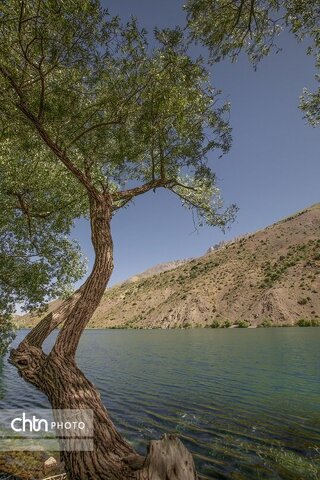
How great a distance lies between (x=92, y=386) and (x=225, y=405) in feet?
54.2

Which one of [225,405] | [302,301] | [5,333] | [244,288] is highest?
[244,288]

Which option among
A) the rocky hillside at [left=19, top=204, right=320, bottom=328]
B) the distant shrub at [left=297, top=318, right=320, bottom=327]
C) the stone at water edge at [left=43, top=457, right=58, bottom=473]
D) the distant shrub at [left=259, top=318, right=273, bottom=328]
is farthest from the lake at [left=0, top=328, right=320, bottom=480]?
the rocky hillside at [left=19, top=204, right=320, bottom=328]

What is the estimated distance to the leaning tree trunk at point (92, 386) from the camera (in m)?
4.66

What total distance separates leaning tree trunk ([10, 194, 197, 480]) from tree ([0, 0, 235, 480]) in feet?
0.06

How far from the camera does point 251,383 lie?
85.7ft

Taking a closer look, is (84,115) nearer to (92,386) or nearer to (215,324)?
(92,386)

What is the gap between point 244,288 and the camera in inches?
Answer: 4830

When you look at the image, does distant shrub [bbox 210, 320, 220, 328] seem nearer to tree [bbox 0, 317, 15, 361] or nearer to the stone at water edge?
tree [bbox 0, 317, 15, 361]

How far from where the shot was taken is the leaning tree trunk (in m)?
4.66

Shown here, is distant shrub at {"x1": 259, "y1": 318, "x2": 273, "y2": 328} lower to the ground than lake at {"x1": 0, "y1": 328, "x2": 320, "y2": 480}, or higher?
higher

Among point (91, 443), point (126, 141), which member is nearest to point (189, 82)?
point (126, 141)

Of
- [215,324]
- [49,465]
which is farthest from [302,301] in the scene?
[49,465]

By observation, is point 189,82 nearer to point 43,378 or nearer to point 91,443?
point 43,378

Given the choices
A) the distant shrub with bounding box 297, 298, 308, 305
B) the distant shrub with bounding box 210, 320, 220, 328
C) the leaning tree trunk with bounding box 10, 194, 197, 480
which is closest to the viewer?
the leaning tree trunk with bounding box 10, 194, 197, 480
